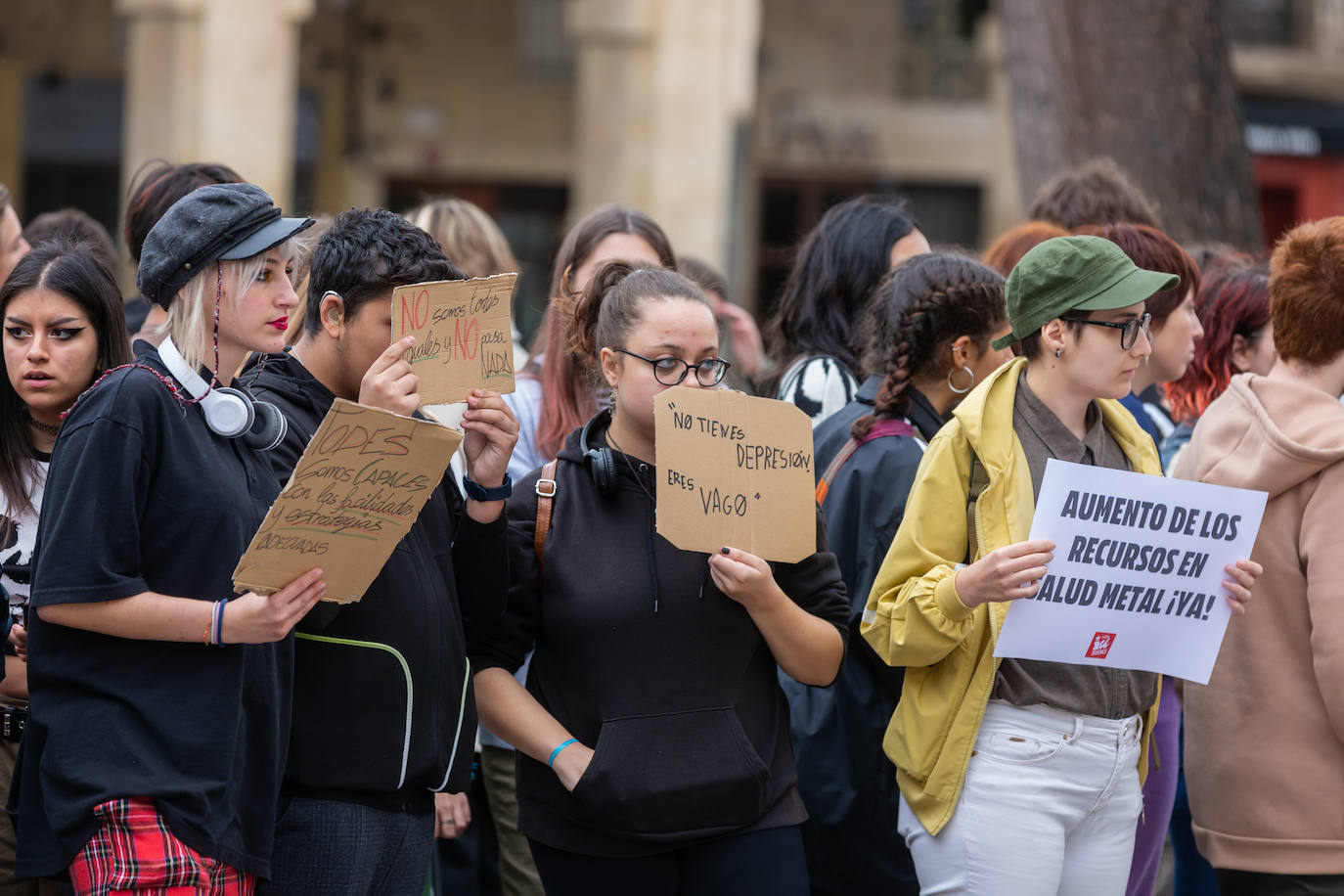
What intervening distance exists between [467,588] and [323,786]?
48cm

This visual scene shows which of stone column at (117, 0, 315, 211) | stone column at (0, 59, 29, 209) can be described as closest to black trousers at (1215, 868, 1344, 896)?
stone column at (117, 0, 315, 211)

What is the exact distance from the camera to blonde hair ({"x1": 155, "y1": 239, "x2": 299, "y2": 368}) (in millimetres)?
2670

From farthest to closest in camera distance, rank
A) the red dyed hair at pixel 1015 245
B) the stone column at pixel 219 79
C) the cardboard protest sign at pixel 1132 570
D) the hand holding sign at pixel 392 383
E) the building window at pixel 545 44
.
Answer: the building window at pixel 545 44, the stone column at pixel 219 79, the red dyed hair at pixel 1015 245, the cardboard protest sign at pixel 1132 570, the hand holding sign at pixel 392 383

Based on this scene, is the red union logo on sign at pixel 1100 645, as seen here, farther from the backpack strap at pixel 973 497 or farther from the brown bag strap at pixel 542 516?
the brown bag strap at pixel 542 516

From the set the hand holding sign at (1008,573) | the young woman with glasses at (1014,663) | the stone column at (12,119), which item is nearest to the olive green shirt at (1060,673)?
the young woman with glasses at (1014,663)

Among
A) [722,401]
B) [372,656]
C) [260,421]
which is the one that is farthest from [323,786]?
[722,401]

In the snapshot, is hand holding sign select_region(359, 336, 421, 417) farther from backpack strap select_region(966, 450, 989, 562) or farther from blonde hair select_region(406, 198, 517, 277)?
blonde hair select_region(406, 198, 517, 277)

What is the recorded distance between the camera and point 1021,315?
3264 millimetres

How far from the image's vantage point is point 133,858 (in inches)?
97.2

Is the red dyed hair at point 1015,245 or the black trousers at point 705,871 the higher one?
the red dyed hair at point 1015,245

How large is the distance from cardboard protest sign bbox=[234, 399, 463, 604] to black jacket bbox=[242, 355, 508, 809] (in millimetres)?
146

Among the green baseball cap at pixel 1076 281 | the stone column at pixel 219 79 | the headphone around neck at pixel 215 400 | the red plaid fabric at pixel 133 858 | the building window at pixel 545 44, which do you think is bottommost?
the red plaid fabric at pixel 133 858

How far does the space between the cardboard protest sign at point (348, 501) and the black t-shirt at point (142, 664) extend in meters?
0.14

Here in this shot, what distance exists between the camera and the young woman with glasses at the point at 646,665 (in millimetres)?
2920
